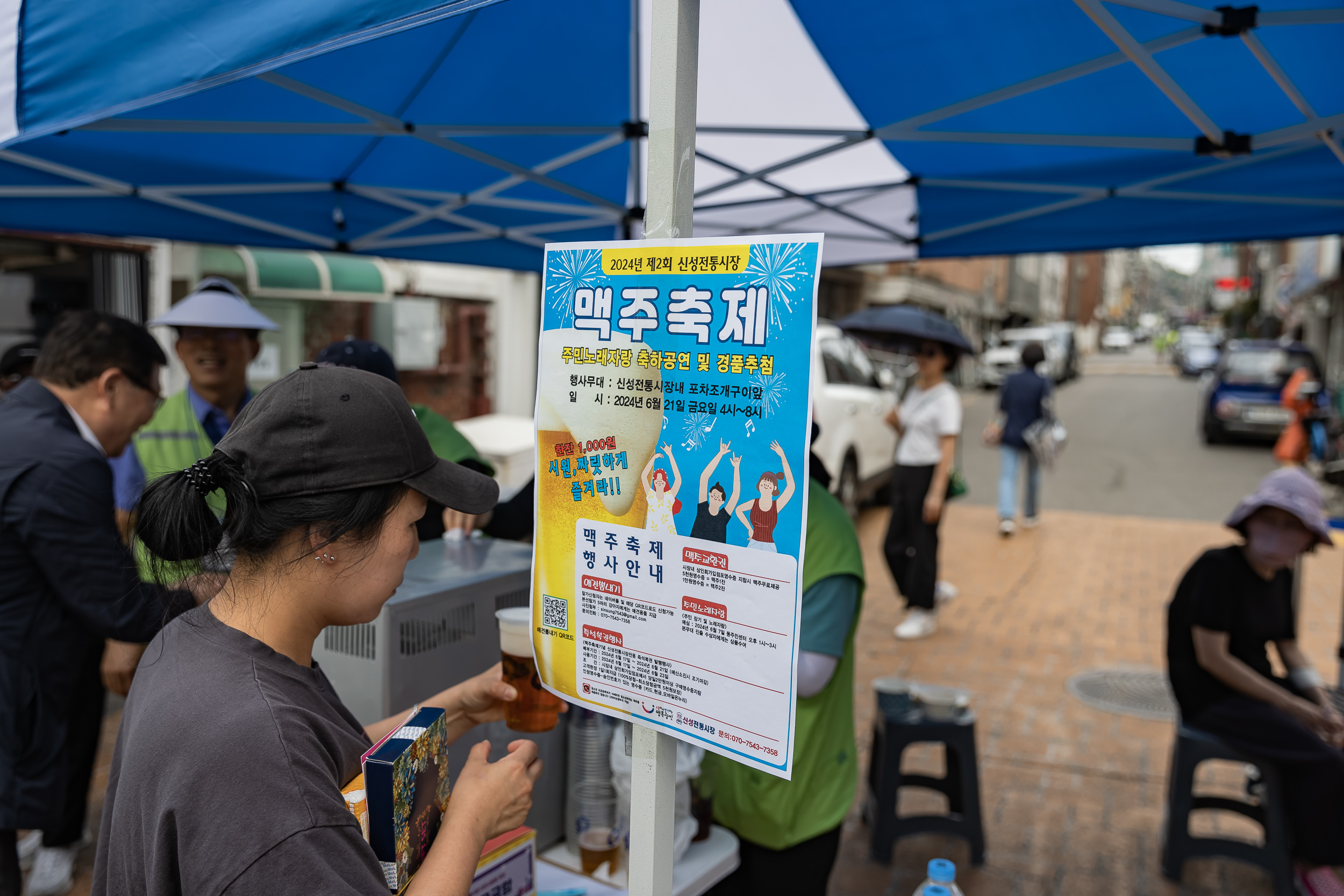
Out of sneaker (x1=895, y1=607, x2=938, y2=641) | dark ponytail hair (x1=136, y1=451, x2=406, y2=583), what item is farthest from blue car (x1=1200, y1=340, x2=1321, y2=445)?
dark ponytail hair (x1=136, y1=451, x2=406, y2=583)

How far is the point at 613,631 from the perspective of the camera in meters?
1.41

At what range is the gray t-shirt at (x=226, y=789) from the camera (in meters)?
0.98

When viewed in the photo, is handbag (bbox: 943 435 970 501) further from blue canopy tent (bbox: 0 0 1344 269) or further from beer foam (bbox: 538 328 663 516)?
beer foam (bbox: 538 328 663 516)

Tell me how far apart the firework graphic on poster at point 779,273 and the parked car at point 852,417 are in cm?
684

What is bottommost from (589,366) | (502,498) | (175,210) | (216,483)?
(502,498)

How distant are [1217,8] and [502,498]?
2502mm

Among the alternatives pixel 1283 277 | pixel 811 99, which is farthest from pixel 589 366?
pixel 1283 277

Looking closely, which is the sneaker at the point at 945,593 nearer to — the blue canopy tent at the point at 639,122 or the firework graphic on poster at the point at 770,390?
the blue canopy tent at the point at 639,122

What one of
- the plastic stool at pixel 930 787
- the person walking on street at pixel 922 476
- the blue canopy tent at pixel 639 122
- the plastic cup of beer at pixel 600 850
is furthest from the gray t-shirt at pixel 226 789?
the person walking on street at pixel 922 476

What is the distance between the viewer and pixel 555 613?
148cm

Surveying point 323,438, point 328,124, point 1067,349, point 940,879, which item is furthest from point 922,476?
point 1067,349

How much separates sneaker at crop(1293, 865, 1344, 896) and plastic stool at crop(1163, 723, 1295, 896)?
0.05 metres

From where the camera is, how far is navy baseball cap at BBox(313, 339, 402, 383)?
2.82 metres

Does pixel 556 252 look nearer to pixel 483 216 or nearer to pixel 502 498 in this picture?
pixel 502 498
